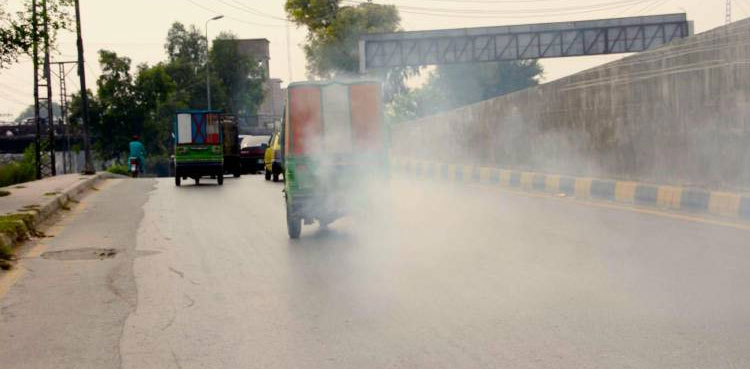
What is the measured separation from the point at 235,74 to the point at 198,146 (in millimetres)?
94920

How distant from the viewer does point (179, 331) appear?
696 cm

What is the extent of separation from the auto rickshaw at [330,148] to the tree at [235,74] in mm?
108780

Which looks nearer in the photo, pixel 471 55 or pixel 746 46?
pixel 746 46

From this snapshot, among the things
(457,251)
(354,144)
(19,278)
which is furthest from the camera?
(354,144)

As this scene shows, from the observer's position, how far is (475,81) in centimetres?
9819

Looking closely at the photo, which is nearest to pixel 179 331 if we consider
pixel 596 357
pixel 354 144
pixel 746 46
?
pixel 596 357

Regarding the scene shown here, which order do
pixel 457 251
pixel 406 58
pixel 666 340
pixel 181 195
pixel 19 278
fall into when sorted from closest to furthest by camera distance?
pixel 666 340
pixel 19 278
pixel 457 251
pixel 181 195
pixel 406 58

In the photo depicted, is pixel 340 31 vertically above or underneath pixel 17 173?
above

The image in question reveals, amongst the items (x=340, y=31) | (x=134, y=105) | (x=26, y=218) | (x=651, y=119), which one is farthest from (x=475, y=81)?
(x=26, y=218)

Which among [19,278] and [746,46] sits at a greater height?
[746,46]

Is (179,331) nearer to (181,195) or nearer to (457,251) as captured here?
(457,251)

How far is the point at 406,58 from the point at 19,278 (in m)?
63.1

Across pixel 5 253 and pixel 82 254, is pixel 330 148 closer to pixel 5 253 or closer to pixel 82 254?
pixel 82 254

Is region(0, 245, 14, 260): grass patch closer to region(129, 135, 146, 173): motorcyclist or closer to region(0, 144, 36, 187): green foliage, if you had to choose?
region(0, 144, 36, 187): green foliage
